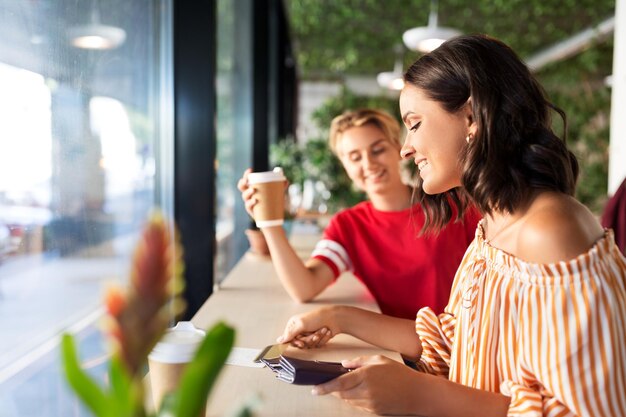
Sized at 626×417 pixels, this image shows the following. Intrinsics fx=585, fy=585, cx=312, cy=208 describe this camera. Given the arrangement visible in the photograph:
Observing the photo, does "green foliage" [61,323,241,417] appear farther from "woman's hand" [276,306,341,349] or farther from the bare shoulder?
"woman's hand" [276,306,341,349]

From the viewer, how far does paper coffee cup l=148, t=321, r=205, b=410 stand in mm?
683

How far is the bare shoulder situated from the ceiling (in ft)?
16.0

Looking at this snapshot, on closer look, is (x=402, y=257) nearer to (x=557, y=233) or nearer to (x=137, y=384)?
(x=557, y=233)

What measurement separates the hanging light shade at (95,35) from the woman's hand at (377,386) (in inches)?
28.7

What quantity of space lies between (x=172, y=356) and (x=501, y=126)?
2.09 feet

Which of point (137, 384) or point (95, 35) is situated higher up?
point (95, 35)

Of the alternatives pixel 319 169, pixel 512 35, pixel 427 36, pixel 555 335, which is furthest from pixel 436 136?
pixel 512 35

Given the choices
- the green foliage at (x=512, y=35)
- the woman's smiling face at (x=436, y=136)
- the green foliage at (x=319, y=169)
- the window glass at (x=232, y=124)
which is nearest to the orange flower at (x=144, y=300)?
the woman's smiling face at (x=436, y=136)

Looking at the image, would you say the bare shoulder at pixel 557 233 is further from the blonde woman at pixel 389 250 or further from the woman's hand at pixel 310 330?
the blonde woman at pixel 389 250

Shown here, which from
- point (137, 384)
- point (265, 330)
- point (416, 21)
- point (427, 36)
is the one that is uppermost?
point (416, 21)

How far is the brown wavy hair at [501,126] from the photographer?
949 mm

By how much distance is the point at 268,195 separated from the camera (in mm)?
1511

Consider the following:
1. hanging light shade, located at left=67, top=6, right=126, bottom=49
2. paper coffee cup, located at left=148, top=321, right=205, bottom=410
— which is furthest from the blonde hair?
paper coffee cup, located at left=148, top=321, right=205, bottom=410

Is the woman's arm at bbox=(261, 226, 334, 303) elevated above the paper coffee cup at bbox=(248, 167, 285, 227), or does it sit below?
below
